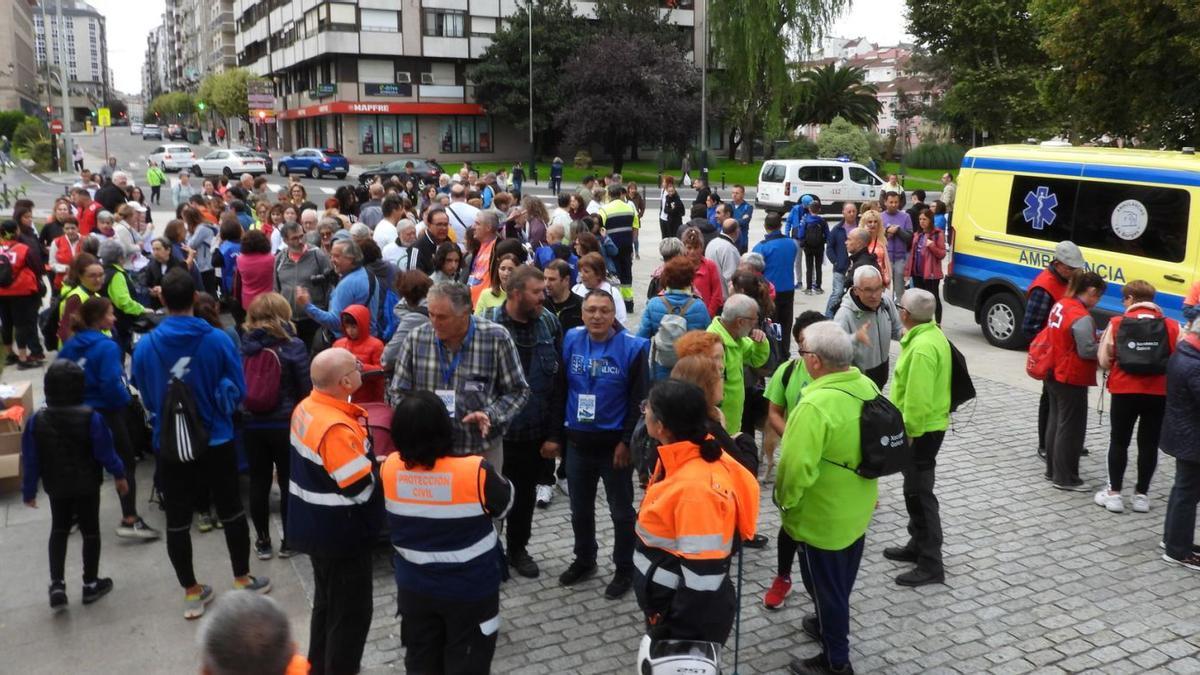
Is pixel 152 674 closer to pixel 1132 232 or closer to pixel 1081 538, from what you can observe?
pixel 1081 538

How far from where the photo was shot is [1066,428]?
725 cm

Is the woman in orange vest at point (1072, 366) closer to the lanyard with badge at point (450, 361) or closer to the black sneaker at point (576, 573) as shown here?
the black sneaker at point (576, 573)

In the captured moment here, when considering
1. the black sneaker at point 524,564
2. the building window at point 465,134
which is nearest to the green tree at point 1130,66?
the black sneaker at point 524,564

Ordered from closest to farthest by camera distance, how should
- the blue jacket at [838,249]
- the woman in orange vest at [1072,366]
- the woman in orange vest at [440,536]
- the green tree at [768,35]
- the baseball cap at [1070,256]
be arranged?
the woman in orange vest at [440,536] → the woman in orange vest at [1072,366] → the baseball cap at [1070,256] → the blue jacket at [838,249] → the green tree at [768,35]

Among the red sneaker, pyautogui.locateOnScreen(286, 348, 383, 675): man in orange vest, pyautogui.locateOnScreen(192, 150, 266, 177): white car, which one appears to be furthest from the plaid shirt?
pyautogui.locateOnScreen(192, 150, 266, 177): white car

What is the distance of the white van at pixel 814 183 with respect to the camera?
29.6m

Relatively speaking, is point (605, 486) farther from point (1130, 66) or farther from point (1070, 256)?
point (1130, 66)

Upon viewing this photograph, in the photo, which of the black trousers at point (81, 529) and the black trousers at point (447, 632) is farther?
the black trousers at point (81, 529)

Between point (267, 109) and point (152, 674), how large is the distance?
2556 inches

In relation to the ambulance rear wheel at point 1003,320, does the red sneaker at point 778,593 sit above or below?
below

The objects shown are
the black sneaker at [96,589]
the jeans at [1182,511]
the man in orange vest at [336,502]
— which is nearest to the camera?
the man in orange vest at [336,502]

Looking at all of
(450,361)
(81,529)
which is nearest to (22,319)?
(81,529)

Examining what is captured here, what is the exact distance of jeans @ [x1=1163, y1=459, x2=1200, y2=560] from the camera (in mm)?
5859

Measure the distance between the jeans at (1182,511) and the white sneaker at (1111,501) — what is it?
2.65 ft
